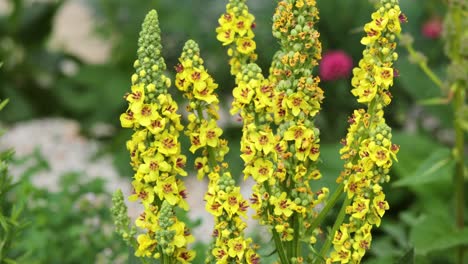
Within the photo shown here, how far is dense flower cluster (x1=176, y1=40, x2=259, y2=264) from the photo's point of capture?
158 cm

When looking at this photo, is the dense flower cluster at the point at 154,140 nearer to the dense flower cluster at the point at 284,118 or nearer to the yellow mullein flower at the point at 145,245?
the yellow mullein flower at the point at 145,245

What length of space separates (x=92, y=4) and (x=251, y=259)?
14.1ft

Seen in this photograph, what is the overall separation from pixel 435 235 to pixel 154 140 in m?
1.48

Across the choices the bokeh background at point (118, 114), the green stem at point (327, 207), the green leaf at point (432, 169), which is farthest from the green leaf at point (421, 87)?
the green stem at point (327, 207)

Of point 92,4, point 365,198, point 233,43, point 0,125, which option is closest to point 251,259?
point 365,198

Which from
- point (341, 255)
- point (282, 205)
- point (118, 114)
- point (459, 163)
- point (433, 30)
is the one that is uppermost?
point (118, 114)

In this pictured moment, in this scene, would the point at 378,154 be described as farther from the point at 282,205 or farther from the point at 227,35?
the point at 227,35

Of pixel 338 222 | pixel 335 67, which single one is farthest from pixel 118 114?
pixel 338 222

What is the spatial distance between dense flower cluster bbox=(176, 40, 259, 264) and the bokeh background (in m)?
1.01

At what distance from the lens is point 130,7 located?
5.02 metres

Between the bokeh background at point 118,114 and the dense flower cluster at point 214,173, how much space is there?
39.8 inches

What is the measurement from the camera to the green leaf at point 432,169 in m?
2.59

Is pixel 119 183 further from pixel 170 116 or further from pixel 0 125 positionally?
pixel 170 116

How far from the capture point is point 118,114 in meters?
4.86
